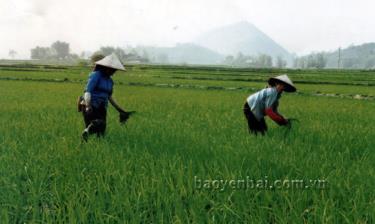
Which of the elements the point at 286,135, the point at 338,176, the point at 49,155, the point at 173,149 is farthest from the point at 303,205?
the point at 286,135

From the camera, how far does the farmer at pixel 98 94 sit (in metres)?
4.35

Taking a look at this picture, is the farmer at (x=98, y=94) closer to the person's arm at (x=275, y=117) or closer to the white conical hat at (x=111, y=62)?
the white conical hat at (x=111, y=62)

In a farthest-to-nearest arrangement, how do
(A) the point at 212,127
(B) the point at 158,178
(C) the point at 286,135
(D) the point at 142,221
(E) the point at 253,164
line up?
1. (A) the point at 212,127
2. (C) the point at 286,135
3. (E) the point at 253,164
4. (B) the point at 158,178
5. (D) the point at 142,221

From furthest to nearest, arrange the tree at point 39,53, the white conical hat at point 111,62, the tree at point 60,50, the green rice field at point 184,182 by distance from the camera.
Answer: the tree at point 39,53, the tree at point 60,50, the white conical hat at point 111,62, the green rice field at point 184,182

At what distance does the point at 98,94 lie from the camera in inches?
179

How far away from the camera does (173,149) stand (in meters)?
4.01

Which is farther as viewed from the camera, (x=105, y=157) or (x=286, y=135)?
(x=286, y=135)

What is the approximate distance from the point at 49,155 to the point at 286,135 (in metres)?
3.05

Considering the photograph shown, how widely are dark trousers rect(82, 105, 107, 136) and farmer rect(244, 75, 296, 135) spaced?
6.04ft

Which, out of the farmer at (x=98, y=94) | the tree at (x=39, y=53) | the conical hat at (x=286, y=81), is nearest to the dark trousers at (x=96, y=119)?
the farmer at (x=98, y=94)

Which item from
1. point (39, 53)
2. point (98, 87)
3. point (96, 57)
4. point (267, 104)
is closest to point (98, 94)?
point (98, 87)

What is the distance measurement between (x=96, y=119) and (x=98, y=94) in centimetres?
30

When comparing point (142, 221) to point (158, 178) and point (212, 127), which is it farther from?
point (212, 127)

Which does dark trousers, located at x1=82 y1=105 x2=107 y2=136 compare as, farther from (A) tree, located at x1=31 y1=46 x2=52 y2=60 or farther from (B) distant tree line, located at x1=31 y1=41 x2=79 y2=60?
(A) tree, located at x1=31 y1=46 x2=52 y2=60
